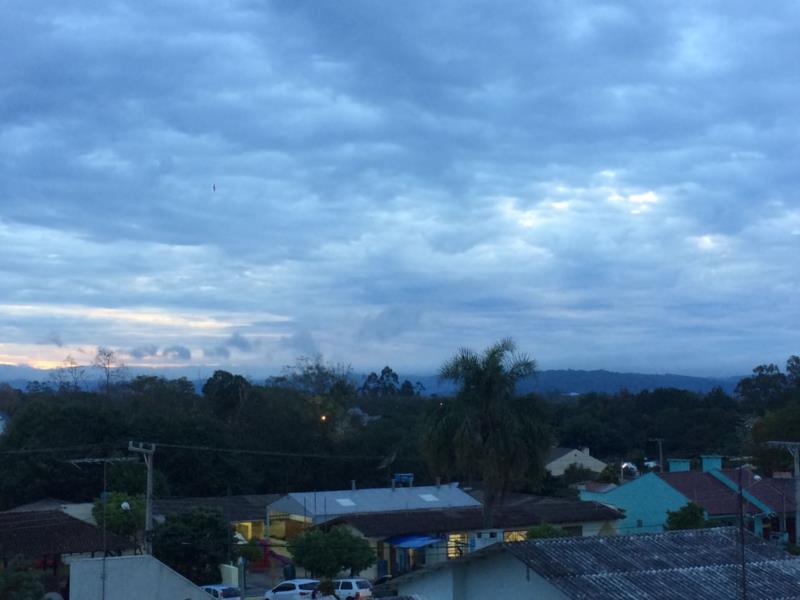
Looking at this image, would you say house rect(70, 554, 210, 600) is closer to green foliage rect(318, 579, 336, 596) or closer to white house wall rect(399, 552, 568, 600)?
white house wall rect(399, 552, 568, 600)

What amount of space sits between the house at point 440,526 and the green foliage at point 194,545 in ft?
21.0

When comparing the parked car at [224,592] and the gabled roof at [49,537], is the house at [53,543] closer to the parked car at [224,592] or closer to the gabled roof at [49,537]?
the gabled roof at [49,537]

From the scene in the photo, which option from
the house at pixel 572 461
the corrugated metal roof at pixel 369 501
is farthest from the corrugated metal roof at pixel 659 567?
the house at pixel 572 461

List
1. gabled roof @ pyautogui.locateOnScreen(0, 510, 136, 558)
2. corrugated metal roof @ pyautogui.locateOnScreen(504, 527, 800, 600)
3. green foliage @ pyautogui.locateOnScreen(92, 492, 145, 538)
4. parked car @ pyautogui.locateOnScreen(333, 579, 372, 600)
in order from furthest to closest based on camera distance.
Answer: green foliage @ pyautogui.locateOnScreen(92, 492, 145, 538) < gabled roof @ pyautogui.locateOnScreen(0, 510, 136, 558) < parked car @ pyautogui.locateOnScreen(333, 579, 372, 600) < corrugated metal roof @ pyautogui.locateOnScreen(504, 527, 800, 600)

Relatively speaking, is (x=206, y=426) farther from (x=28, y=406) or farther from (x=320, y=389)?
(x=320, y=389)

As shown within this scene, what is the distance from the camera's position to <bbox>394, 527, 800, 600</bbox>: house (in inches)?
739

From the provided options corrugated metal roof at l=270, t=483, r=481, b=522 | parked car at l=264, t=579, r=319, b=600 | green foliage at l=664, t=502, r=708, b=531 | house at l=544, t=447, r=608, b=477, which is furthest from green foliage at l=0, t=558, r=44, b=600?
house at l=544, t=447, r=608, b=477

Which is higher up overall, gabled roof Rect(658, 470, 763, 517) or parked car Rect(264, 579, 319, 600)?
gabled roof Rect(658, 470, 763, 517)

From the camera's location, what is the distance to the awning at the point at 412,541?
37500 mm

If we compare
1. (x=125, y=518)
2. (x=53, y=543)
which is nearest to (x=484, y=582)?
(x=53, y=543)

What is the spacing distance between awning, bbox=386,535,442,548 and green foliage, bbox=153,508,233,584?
7.07 meters

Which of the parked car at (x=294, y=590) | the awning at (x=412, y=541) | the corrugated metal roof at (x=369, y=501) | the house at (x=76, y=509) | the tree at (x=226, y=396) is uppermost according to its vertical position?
the tree at (x=226, y=396)

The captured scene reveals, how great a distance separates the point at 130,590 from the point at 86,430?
3487 centimetres

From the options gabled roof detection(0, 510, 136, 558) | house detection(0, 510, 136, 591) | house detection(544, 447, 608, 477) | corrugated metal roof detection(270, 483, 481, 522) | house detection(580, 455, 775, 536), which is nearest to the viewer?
house detection(0, 510, 136, 591)
